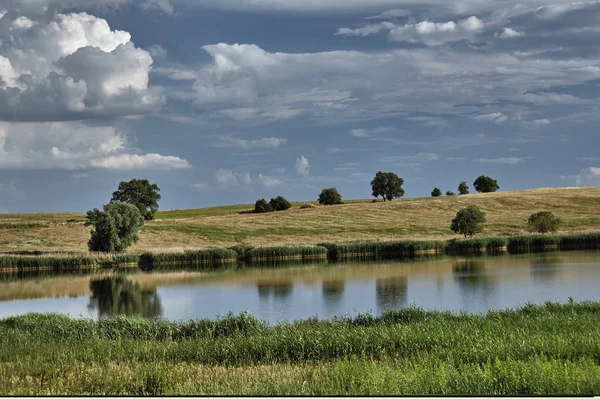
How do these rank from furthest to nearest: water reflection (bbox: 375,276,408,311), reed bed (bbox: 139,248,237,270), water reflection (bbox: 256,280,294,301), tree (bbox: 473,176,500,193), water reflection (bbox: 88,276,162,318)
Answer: tree (bbox: 473,176,500,193) → reed bed (bbox: 139,248,237,270) → water reflection (bbox: 256,280,294,301) → water reflection (bbox: 88,276,162,318) → water reflection (bbox: 375,276,408,311)

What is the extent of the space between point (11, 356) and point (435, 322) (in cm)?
964

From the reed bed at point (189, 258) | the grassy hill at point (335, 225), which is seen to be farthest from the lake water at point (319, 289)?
the grassy hill at point (335, 225)

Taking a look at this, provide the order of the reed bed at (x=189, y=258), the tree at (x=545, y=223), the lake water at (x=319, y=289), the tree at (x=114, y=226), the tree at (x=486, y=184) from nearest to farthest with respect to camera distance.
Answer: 1. the lake water at (x=319, y=289)
2. the reed bed at (x=189, y=258)
3. the tree at (x=114, y=226)
4. the tree at (x=545, y=223)
5. the tree at (x=486, y=184)

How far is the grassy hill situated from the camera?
6456cm

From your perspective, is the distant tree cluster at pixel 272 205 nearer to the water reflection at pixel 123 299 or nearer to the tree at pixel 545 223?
the tree at pixel 545 223

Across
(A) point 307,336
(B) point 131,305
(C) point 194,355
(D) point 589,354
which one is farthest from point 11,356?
(B) point 131,305

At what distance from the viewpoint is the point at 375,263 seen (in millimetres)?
47594

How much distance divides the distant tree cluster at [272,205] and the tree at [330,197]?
868 cm

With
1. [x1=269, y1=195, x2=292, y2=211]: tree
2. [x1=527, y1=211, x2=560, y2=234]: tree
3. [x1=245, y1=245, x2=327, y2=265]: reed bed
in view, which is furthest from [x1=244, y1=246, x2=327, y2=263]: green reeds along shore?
[x1=269, y1=195, x2=292, y2=211]: tree

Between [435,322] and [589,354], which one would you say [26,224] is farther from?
[589,354]

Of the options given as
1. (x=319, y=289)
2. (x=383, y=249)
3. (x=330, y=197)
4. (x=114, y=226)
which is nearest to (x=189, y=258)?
(x=114, y=226)

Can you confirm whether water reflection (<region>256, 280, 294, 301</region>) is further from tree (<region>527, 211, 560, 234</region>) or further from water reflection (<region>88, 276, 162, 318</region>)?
tree (<region>527, 211, 560, 234</region>)

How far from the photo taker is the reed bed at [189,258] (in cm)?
5328

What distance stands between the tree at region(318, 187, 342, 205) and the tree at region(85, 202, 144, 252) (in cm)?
5221
